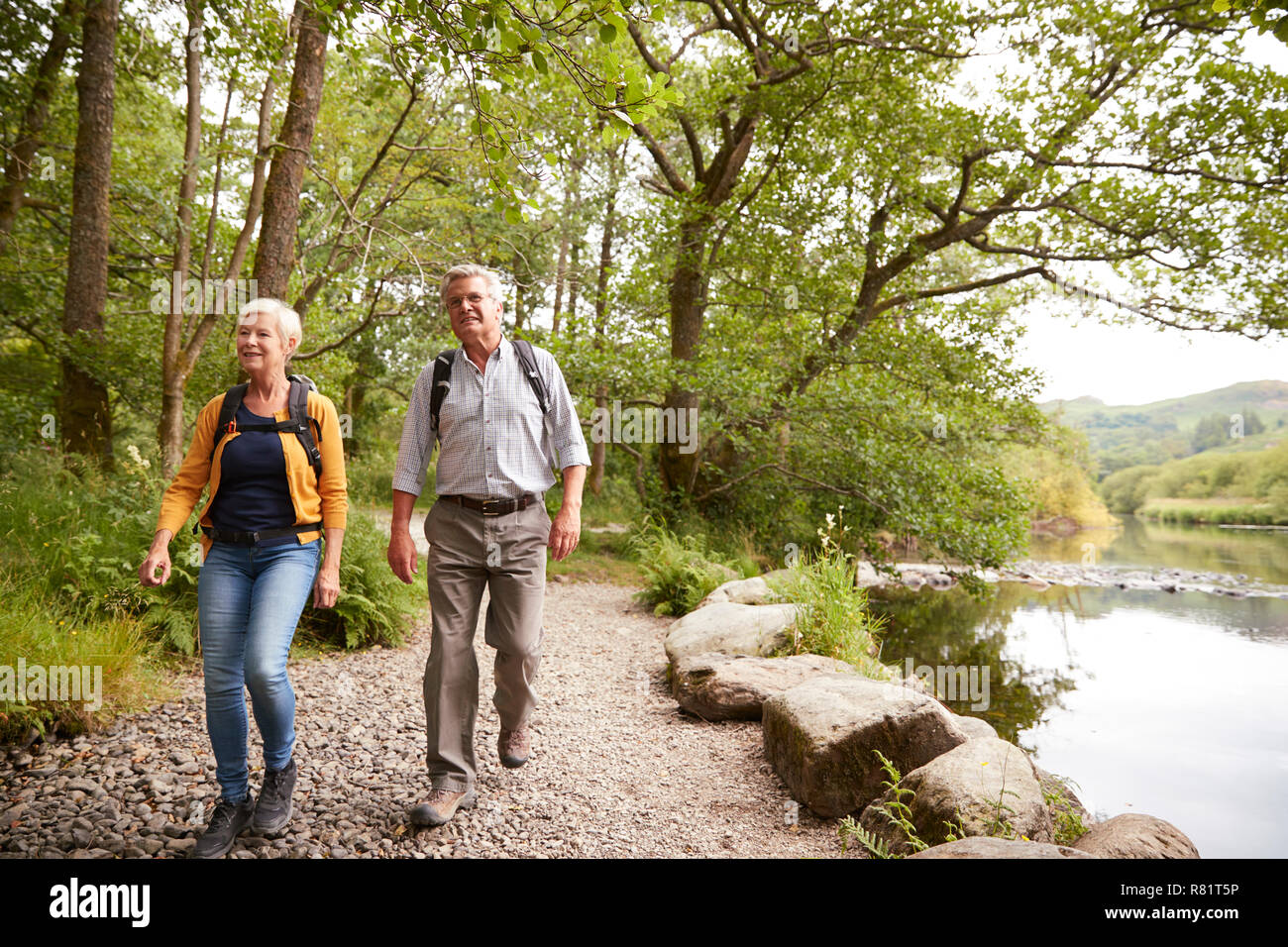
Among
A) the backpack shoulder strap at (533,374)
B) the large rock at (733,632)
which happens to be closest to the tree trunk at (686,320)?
the large rock at (733,632)

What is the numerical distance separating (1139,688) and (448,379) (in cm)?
896

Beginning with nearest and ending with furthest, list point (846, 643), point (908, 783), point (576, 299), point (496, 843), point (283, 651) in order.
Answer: point (283, 651)
point (496, 843)
point (908, 783)
point (846, 643)
point (576, 299)

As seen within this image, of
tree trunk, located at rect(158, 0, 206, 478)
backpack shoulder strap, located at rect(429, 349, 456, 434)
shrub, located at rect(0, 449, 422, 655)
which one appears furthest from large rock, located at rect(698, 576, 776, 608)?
tree trunk, located at rect(158, 0, 206, 478)

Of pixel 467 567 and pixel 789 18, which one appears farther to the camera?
pixel 789 18

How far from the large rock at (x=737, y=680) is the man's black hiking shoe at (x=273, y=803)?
9.57 ft

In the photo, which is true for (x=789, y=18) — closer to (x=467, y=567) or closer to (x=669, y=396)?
(x=669, y=396)

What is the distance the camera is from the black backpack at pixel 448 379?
327 cm

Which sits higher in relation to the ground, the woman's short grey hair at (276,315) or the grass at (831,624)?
the woman's short grey hair at (276,315)

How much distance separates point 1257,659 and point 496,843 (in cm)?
1097

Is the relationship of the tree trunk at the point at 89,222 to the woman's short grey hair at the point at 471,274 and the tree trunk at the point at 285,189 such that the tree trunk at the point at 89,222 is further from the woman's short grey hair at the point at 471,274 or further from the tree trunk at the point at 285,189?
the woman's short grey hair at the point at 471,274

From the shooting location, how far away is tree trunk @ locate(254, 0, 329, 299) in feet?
19.6

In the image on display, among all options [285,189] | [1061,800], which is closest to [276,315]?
[285,189]
